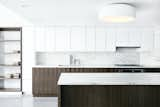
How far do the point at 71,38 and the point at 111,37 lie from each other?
120 cm

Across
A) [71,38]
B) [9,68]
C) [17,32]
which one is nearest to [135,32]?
[71,38]

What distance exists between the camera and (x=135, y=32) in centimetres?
629

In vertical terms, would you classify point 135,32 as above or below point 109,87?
above

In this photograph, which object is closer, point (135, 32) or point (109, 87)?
point (109, 87)

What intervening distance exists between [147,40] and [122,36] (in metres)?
0.75

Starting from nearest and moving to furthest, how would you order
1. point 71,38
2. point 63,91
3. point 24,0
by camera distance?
point 63,91, point 24,0, point 71,38

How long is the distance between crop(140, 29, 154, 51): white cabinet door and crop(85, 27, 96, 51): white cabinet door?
4.82 ft

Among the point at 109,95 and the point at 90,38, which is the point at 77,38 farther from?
the point at 109,95

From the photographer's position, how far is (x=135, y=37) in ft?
20.6

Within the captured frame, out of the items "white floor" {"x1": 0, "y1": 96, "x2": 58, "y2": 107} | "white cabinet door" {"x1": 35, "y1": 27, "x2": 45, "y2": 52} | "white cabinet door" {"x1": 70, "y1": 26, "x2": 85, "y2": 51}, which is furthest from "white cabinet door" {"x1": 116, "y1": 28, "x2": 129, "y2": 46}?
"white floor" {"x1": 0, "y1": 96, "x2": 58, "y2": 107}

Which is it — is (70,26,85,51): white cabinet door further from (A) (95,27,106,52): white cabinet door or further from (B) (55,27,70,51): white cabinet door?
(A) (95,27,106,52): white cabinet door

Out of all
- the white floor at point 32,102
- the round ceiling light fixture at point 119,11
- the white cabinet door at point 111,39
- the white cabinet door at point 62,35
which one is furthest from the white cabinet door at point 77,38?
the round ceiling light fixture at point 119,11

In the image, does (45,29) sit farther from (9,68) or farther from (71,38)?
(9,68)

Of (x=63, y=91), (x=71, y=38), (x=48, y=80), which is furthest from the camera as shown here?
(x=71, y=38)
